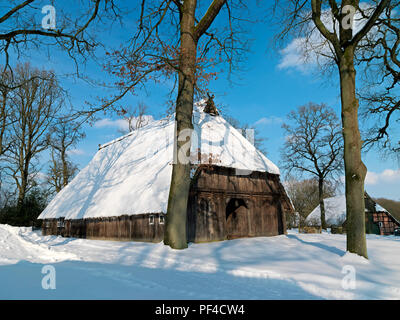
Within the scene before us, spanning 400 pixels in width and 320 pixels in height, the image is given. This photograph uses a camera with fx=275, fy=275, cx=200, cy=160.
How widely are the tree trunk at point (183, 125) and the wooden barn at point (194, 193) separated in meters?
3.04

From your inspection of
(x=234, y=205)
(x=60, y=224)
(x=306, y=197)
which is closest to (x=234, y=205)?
(x=234, y=205)

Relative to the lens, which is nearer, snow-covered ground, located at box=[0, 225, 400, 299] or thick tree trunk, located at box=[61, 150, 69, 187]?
snow-covered ground, located at box=[0, 225, 400, 299]

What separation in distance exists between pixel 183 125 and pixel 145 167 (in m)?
7.98

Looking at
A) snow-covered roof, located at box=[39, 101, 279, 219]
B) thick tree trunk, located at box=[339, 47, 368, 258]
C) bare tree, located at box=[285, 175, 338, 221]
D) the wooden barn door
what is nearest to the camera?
thick tree trunk, located at box=[339, 47, 368, 258]

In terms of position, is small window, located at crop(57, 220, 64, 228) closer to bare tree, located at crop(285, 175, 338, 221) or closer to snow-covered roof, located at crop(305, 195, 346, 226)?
snow-covered roof, located at crop(305, 195, 346, 226)

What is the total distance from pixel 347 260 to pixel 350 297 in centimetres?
346

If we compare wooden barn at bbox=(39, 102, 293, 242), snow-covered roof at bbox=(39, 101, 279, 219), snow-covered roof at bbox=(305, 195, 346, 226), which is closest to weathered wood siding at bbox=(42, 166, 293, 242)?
wooden barn at bbox=(39, 102, 293, 242)

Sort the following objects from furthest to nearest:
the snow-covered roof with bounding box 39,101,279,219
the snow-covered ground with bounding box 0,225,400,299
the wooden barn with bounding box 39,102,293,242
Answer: the snow-covered roof with bounding box 39,101,279,219 → the wooden barn with bounding box 39,102,293,242 → the snow-covered ground with bounding box 0,225,400,299

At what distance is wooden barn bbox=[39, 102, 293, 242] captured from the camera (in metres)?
14.5

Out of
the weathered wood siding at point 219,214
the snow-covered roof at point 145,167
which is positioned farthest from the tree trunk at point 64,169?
the weathered wood siding at point 219,214

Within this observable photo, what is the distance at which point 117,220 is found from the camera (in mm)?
16734

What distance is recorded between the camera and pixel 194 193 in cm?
1430

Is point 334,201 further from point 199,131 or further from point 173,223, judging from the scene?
point 173,223
